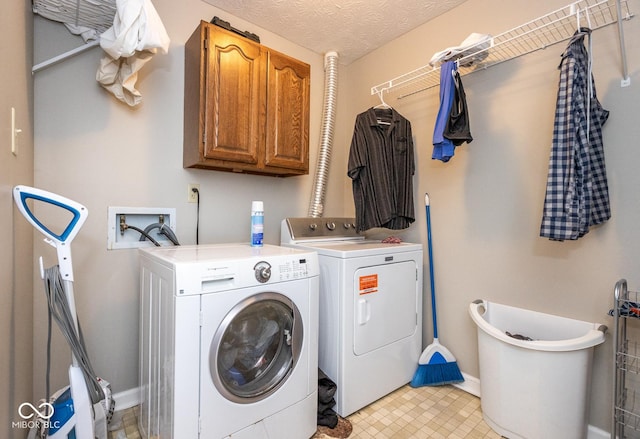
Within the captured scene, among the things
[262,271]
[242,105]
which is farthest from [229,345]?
[242,105]

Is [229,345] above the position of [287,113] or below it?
below

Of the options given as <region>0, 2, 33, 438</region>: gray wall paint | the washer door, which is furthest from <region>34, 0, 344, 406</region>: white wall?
the washer door

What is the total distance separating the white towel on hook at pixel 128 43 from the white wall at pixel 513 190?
1817 mm

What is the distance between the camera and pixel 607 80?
1.54 metres

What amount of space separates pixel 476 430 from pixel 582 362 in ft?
2.21

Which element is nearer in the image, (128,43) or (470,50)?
(128,43)

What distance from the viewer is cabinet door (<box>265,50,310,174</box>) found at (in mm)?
2070

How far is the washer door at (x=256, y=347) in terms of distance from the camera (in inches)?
50.8

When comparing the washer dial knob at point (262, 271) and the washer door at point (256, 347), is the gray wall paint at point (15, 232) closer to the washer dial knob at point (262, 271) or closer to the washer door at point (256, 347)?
the washer door at point (256, 347)

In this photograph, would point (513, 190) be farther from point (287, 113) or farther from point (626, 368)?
point (287, 113)

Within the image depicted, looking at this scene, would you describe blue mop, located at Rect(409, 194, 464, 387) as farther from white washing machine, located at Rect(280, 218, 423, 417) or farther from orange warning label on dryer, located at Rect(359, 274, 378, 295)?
orange warning label on dryer, located at Rect(359, 274, 378, 295)

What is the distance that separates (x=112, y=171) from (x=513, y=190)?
8.00 ft

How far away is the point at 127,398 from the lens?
1875mm

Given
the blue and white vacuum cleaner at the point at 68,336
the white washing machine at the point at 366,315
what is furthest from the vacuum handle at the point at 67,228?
the white washing machine at the point at 366,315
